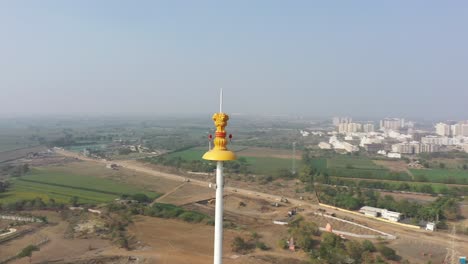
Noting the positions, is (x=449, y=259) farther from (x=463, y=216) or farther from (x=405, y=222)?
(x=463, y=216)

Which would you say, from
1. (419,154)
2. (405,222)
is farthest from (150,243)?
(419,154)

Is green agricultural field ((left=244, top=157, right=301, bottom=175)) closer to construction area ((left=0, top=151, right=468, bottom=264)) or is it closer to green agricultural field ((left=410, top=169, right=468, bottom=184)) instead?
construction area ((left=0, top=151, right=468, bottom=264))

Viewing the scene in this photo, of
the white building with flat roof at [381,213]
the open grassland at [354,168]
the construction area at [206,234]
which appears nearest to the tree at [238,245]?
the construction area at [206,234]

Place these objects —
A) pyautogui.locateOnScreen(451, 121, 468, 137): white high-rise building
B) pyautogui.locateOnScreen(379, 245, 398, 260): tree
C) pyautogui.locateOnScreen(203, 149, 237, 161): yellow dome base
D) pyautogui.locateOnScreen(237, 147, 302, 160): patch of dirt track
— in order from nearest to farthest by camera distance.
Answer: pyautogui.locateOnScreen(203, 149, 237, 161): yellow dome base → pyautogui.locateOnScreen(379, 245, 398, 260): tree → pyautogui.locateOnScreen(237, 147, 302, 160): patch of dirt track → pyautogui.locateOnScreen(451, 121, 468, 137): white high-rise building

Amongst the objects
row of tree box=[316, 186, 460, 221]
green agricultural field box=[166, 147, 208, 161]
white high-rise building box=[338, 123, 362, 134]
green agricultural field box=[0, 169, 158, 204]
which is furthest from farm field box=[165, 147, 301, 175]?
white high-rise building box=[338, 123, 362, 134]

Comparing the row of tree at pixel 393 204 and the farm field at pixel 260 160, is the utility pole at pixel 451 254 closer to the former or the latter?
the row of tree at pixel 393 204

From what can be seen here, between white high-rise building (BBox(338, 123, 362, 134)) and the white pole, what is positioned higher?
the white pole
